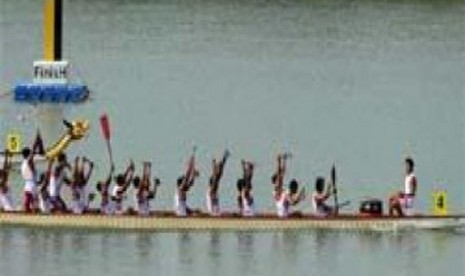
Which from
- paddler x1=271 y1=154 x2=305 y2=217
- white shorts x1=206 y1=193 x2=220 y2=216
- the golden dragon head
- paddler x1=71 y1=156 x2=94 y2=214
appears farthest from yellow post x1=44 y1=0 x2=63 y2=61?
paddler x1=271 y1=154 x2=305 y2=217

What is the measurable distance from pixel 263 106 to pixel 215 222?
1804 centimetres

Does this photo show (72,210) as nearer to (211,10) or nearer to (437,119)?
(437,119)

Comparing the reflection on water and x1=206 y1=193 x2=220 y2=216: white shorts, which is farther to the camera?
x1=206 y1=193 x2=220 y2=216: white shorts

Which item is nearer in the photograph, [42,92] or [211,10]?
[42,92]

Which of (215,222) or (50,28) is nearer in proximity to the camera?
(215,222)

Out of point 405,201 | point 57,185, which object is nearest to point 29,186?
point 57,185

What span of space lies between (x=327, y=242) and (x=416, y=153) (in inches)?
450

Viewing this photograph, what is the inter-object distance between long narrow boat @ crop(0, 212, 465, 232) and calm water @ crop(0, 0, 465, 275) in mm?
159

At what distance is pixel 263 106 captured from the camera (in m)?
49.4

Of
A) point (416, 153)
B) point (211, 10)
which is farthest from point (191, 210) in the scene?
point (211, 10)

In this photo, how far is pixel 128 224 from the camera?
31625 millimetres

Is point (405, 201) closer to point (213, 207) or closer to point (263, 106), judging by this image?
point (213, 207)

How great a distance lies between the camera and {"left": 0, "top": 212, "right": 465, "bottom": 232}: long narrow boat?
104 ft

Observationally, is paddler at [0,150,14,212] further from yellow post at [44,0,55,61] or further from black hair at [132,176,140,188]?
yellow post at [44,0,55,61]
